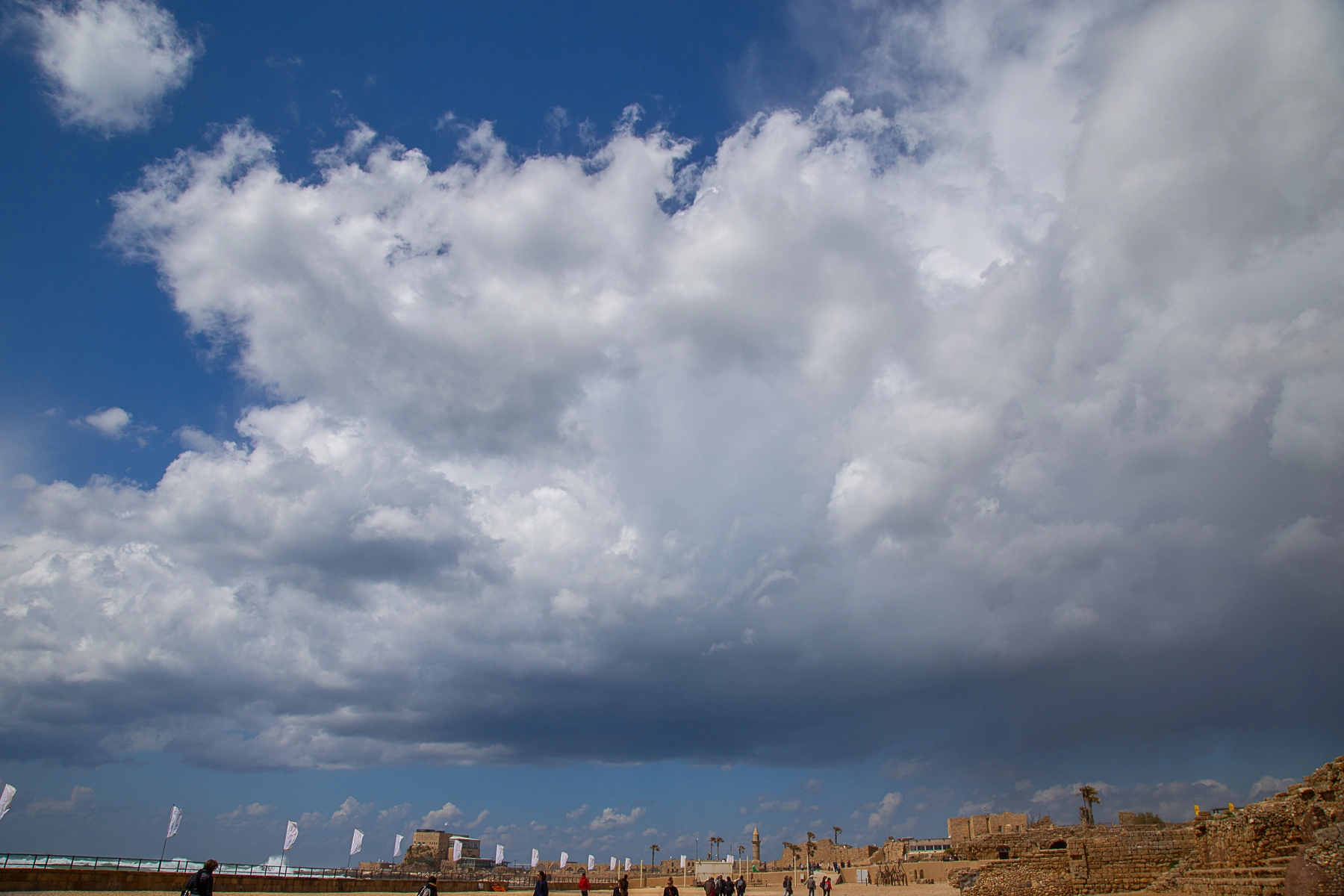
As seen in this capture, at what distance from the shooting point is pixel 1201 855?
2995 cm

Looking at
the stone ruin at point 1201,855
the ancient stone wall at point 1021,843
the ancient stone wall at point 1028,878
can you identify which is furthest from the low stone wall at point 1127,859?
the ancient stone wall at point 1021,843

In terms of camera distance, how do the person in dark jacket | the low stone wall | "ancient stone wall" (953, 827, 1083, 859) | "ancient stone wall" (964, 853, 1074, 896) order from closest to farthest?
1. the person in dark jacket
2. the low stone wall
3. "ancient stone wall" (964, 853, 1074, 896)
4. "ancient stone wall" (953, 827, 1083, 859)

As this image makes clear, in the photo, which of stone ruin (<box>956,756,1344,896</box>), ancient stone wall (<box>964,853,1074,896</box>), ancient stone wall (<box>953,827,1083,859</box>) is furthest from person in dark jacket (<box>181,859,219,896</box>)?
ancient stone wall (<box>953,827,1083,859</box>)

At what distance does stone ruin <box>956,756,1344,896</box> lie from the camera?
668 inches

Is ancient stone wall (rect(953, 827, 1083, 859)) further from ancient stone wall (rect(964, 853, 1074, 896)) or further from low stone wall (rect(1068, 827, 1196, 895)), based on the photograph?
low stone wall (rect(1068, 827, 1196, 895))

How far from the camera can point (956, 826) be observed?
273 feet

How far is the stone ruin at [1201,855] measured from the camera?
1697 cm

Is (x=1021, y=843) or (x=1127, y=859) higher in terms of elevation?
(x=1127, y=859)

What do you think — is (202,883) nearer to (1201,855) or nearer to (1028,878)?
(1201,855)

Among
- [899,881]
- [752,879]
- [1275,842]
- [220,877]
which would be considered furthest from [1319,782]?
[752,879]

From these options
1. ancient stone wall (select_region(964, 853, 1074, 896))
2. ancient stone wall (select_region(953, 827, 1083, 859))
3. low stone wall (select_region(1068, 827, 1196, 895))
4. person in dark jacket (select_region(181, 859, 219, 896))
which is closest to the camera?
person in dark jacket (select_region(181, 859, 219, 896))

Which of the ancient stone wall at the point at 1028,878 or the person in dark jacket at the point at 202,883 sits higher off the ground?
the person in dark jacket at the point at 202,883

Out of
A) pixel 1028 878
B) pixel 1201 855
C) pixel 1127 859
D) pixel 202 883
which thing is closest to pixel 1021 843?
pixel 1028 878

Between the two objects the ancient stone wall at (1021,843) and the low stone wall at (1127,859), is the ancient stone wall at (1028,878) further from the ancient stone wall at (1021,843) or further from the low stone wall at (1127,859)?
the ancient stone wall at (1021,843)
